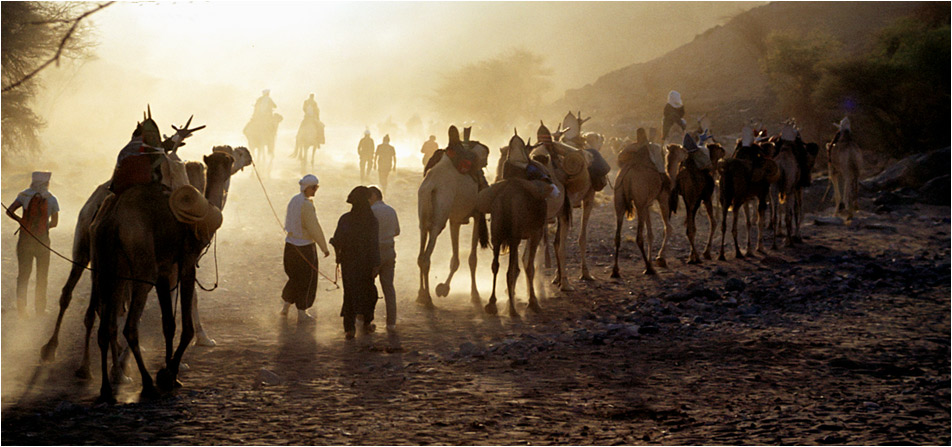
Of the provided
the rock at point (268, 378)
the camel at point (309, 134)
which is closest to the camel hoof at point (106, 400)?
the rock at point (268, 378)

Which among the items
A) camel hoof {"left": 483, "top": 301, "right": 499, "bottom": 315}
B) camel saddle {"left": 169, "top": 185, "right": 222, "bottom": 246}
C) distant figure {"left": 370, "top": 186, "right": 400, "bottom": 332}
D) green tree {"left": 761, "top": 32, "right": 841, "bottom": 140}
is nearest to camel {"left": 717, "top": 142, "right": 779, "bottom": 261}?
camel hoof {"left": 483, "top": 301, "right": 499, "bottom": 315}

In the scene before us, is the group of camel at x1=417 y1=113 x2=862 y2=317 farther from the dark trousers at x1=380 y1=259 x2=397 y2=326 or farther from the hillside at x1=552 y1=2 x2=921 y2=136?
the hillside at x1=552 y1=2 x2=921 y2=136

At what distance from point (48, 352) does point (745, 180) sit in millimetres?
13478

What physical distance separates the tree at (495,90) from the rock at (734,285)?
5781 cm

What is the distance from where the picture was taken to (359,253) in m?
10.7

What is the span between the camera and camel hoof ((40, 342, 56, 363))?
891cm

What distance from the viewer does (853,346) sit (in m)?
10.3

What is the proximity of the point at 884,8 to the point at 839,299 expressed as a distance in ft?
300

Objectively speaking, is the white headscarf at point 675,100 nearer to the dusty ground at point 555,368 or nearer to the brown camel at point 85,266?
the dusty ground at point 555,368

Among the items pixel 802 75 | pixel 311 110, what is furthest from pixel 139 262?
pixel 802 75

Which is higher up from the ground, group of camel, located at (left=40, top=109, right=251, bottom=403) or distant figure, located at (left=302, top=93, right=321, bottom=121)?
distant figure, located at (left=302, top=93, right=321, bottom=121)

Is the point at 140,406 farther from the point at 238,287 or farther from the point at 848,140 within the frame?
the point at 848,140

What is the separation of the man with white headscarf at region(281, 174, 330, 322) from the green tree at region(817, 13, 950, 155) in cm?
3491

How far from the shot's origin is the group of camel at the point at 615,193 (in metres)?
12.4
